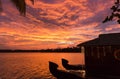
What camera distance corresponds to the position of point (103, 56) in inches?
1051

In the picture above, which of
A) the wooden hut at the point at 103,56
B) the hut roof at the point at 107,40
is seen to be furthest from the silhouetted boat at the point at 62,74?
the hut roof at the point at 107,40

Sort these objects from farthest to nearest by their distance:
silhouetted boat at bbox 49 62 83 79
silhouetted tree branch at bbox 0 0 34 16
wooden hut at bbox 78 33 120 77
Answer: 1. silhouetted boat at bbox 49 62 83 79
2. wooden hut at bbox 78 33 120 77
3. silhouetted tree branch at bbox 0 0 34 16

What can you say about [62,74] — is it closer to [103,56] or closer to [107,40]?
[103,56]

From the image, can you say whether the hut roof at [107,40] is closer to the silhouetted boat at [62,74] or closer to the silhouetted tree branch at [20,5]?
the silhouetted boat at [62,74]

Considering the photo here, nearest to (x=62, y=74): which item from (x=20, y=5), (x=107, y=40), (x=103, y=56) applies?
(x=103, y=56)

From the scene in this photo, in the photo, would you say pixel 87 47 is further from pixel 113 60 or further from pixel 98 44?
pixel 113 60

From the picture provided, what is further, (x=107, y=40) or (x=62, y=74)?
(x=62, y=74)

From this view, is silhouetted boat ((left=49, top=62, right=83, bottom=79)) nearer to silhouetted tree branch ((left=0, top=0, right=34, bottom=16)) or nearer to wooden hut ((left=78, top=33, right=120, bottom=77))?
wooden hut ((left=78, top=33, right=120, bottom=77))

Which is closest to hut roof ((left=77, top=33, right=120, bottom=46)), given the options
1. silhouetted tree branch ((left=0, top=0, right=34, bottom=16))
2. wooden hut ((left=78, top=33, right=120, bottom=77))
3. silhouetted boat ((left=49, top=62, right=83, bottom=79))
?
wooden hut ((left=78, top=33, right=120, bottom=77))

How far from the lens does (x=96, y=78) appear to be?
26359 mm

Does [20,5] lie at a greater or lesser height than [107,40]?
greater

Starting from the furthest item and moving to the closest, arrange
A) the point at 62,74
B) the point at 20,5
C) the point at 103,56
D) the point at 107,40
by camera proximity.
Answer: the point at 62,74, the point at 103,56, the point at 107,40, the point at 20,5

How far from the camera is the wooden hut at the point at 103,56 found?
2561 centimetres

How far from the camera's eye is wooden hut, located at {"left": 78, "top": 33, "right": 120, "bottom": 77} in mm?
25614
